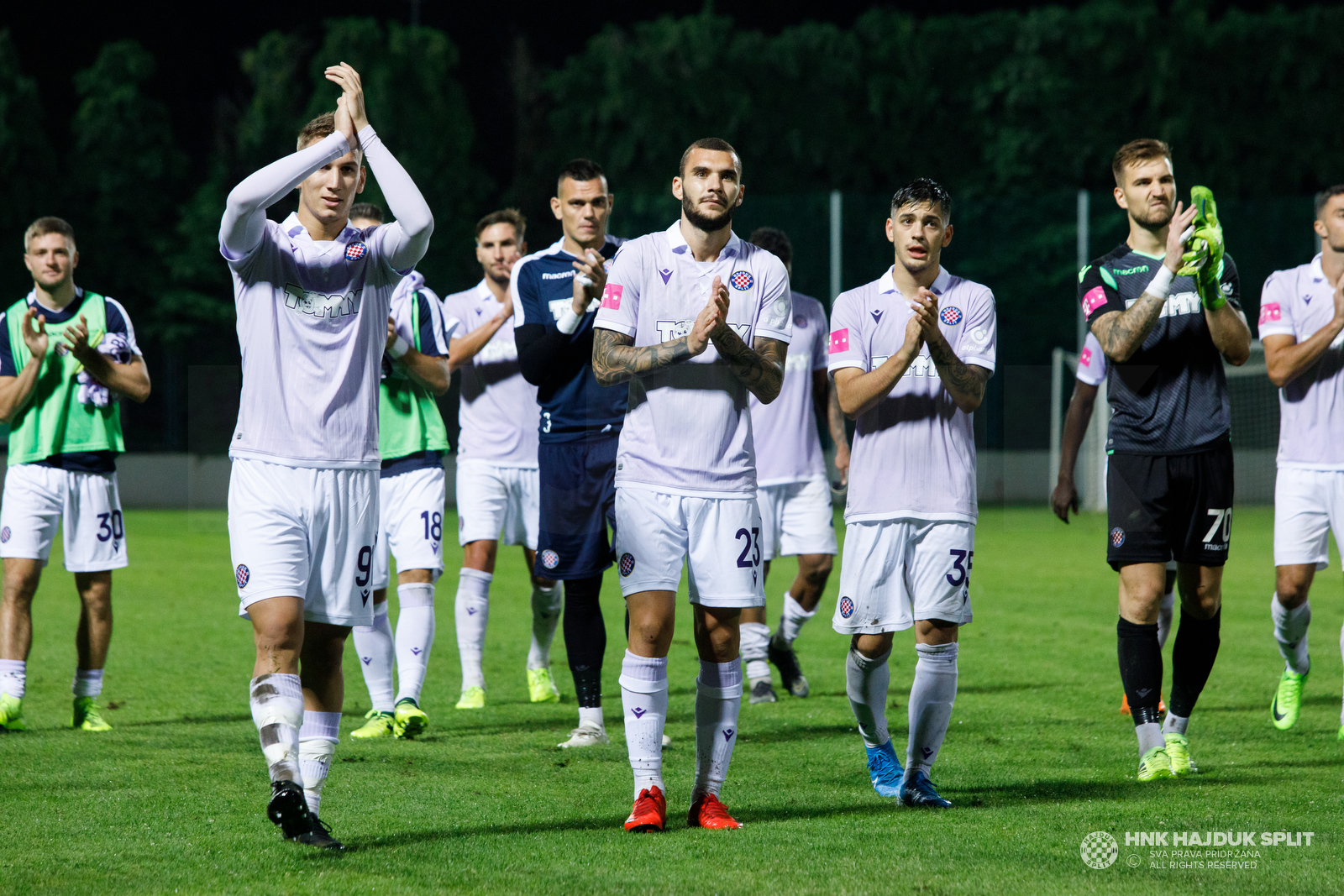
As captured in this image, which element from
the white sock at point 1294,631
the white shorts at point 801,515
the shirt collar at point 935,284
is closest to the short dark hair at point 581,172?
the shirt collar at point 935,284

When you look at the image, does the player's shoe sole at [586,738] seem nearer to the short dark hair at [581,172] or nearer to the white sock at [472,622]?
the white sock at [472,622]

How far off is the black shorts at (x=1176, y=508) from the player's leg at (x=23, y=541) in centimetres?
488

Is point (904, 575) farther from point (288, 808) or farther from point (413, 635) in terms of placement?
point (413, 635)

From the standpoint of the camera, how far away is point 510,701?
769 centimetres

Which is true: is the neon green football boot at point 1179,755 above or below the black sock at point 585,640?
below

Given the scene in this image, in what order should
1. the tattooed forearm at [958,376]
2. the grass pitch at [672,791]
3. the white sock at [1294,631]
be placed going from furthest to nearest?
the white sock at [1294,631], the tattooed forearm at [958,376], the grass pitch at [672,791]

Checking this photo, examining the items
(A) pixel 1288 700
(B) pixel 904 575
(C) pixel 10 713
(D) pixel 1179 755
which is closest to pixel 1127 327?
(B) pixel 904 575

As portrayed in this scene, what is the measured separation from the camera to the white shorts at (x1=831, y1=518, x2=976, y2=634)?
4.96 meters

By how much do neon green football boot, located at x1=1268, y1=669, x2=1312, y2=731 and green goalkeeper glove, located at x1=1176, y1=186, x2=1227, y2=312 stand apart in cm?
225

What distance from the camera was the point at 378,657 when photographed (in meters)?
6.73

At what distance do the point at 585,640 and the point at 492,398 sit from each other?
6.42 feet

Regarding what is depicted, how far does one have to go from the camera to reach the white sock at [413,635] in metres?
6.86

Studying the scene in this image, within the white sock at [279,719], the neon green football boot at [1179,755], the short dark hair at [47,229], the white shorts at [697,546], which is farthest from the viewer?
the short dark hair at [47,229]

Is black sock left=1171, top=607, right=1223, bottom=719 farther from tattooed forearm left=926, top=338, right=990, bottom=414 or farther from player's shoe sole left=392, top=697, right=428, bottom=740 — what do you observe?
player's shoe sole left=392, top=697, right=428, bottom=740
